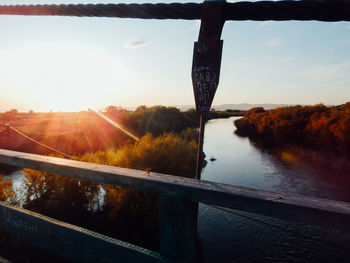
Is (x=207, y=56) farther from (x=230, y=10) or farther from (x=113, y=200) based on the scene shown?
(x=113, y=200)

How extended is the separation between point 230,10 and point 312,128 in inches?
1686

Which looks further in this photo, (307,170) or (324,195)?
(307,170)

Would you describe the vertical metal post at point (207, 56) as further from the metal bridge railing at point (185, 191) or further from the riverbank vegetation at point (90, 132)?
the riverbank vegetation at point (90, 132)

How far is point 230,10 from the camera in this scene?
113 cm

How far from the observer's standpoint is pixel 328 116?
34.2 metres

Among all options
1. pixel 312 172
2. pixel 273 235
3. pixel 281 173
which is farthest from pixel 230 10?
pixel 312 172

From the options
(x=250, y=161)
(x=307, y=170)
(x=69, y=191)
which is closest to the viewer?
(x=69, y=191)

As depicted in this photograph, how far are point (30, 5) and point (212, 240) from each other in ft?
39.3

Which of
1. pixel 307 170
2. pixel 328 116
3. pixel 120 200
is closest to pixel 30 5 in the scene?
pixel 120 200

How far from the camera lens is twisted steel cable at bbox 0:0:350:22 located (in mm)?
948

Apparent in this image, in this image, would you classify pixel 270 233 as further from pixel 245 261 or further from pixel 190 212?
pixel 190 212

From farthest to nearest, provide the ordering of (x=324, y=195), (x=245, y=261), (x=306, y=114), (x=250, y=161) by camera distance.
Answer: (x=306, y=114), (x=250, y=161), (x=324, y=195), (x=245, y=261)

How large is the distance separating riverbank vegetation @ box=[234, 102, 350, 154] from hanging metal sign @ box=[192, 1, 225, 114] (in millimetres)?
34064

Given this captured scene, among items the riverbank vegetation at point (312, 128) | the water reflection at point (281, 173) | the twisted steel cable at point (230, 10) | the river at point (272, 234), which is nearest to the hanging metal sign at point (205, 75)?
the twisted steel cable at point (230, 10)
